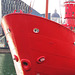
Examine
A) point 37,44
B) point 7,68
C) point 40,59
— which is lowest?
point 7,68

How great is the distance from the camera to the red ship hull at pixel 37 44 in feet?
31.6

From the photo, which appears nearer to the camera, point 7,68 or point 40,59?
point 40,59

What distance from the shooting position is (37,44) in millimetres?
9734

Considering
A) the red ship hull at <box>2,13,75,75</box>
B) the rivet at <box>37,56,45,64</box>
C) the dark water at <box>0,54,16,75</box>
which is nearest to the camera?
the red ship hull at <box>2,13,75,75</box>

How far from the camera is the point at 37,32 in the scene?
9.69m

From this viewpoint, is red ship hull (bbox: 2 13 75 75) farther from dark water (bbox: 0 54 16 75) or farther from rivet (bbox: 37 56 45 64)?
dark water (bbox: 0 54 16 75)

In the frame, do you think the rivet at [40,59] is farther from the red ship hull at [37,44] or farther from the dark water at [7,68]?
the dark water at [7,68]

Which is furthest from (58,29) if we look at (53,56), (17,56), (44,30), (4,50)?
(4,50)

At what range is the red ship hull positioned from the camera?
9633 millimetres

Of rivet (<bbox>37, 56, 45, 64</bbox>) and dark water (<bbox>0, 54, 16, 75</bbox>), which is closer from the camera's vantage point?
rivet (<bbox>37, 56, 45, 64</bbox>)

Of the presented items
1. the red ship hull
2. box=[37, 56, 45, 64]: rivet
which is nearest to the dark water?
the red ship hull

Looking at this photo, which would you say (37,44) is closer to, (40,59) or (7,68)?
(40,59)

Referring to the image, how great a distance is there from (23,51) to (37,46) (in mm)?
865

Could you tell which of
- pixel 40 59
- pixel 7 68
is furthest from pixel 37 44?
pixel 7 68
